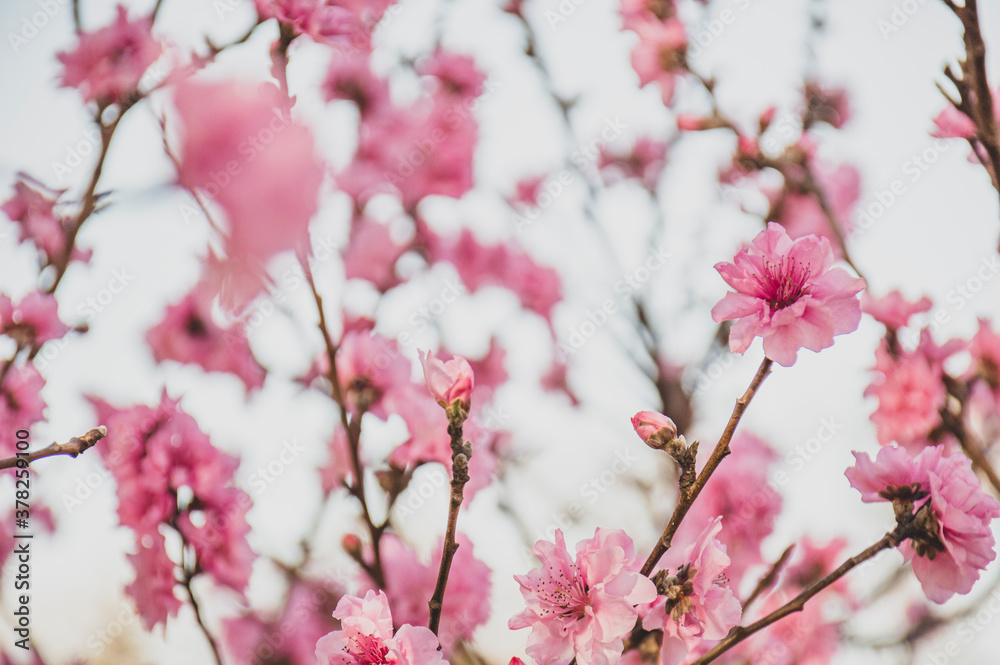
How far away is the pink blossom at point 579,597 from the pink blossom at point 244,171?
1.55ft

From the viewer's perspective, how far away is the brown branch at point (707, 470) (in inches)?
28.1

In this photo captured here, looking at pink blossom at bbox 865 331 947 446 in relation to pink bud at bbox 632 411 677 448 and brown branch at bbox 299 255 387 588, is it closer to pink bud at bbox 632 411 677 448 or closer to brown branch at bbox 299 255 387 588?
pink bud at bbox 632 411 677 448

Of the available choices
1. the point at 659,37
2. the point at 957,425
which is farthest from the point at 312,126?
the point at 659,37

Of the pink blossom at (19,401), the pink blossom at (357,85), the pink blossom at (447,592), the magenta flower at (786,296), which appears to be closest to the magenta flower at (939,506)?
the magenta flower at (786,296)

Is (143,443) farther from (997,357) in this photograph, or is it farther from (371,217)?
(997,357)

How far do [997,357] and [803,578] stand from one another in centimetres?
105

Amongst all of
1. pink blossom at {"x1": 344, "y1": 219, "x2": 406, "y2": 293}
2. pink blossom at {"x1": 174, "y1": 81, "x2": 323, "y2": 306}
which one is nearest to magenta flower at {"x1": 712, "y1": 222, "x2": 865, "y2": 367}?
pink blossom at {"x1": 174, "y1": 81, "x2": 323, "y2": 306}

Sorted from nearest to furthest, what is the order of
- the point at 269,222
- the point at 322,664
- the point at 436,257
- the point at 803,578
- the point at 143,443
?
1. the point at 269,222
2. the point at 322,664
3. the point at 143,443
4. the point at 803,578
5. the point at 436,257

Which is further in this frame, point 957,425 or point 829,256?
point 957,425

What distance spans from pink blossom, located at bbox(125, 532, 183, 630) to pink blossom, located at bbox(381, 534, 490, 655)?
17.9 inches

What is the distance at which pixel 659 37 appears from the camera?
1.98 metres

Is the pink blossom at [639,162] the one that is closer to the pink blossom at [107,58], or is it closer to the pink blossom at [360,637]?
the pink blossom at [107,58]

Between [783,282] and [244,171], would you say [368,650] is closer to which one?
[244,171]

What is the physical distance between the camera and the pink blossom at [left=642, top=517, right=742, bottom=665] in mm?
724
